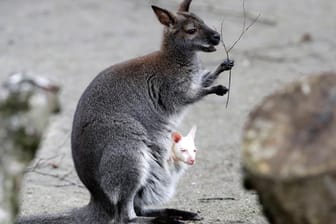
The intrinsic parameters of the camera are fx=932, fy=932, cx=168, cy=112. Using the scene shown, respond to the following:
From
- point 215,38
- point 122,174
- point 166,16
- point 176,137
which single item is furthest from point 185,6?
point 122,174

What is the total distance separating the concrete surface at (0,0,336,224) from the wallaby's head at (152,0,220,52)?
1.17 meters

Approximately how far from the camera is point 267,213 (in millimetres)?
4102

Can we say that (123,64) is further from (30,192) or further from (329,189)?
(329,189)

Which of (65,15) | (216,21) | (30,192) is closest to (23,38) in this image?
(65,15)

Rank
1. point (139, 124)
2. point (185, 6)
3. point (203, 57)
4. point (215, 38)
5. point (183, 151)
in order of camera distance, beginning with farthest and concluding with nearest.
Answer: point (203, 57) < point (185, 6) < point (215, 38) < point (183, 151) < point (139, 124)

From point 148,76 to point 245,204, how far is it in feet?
3.88

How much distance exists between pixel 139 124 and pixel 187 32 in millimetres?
855

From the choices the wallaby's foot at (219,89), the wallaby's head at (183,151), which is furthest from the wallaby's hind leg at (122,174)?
the wallaby's foot at (219,89)

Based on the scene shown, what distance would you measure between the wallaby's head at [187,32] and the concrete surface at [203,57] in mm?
1166

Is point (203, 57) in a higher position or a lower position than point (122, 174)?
lower

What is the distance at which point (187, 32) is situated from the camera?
6.70 metres

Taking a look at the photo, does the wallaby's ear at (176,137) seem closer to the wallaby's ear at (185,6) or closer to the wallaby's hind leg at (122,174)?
the wallaby's hind leg at (122,174)

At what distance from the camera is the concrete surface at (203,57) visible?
7324 millimetres

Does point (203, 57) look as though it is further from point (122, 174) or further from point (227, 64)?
point (122, 174)
